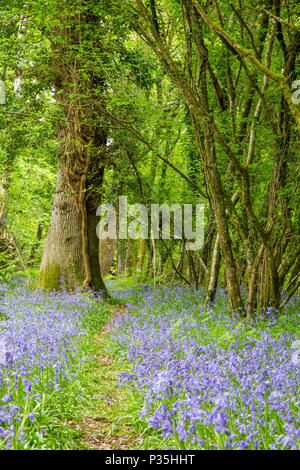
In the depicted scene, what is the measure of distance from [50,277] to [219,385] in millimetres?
8770

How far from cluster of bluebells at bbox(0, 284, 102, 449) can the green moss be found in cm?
237

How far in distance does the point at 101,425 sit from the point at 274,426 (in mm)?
1864

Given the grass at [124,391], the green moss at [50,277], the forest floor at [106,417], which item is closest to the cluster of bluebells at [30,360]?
the grass at [124,391]

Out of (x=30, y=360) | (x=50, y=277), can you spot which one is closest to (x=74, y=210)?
(x=50, y=277)

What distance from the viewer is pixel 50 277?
36.9ft

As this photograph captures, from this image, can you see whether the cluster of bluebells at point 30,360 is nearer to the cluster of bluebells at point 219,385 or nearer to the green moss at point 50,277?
the cluster of bluebells at point 219,385

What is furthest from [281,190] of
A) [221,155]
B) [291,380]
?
[291,380]

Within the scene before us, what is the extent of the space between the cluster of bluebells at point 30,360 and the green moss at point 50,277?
2372 mm

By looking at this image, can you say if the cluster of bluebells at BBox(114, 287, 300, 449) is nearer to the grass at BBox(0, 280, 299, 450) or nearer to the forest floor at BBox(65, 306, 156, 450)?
the grass at BBox(0, 280, 299, 450)

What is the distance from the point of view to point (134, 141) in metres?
11.1

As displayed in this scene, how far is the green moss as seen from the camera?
11173 millimetres

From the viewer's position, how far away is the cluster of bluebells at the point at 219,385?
272 centimetres

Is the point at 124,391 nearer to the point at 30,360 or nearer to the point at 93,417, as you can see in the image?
the point at 93,417
